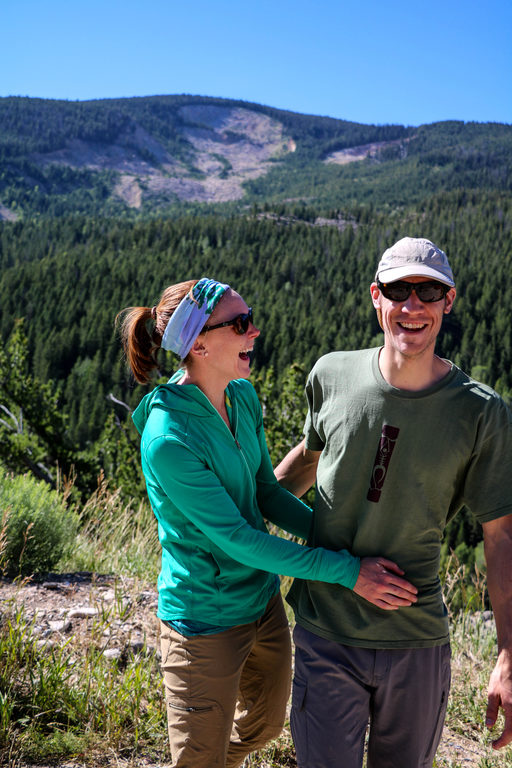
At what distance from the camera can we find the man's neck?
2.00m

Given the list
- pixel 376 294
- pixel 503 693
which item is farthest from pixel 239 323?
pixel 503 693

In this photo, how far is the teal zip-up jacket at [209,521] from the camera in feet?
6.38

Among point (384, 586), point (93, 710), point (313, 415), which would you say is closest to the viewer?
point (384, 586)

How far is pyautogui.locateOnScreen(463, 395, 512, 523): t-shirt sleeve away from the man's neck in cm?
19

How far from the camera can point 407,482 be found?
6.52ft

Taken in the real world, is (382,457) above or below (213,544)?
above

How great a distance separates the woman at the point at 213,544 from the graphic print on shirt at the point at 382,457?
8.9 inches

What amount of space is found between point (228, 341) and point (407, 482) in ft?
2.54

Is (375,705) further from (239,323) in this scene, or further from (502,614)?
(239,323)

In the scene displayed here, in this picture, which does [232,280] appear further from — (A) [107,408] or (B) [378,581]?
(B) [378,581]

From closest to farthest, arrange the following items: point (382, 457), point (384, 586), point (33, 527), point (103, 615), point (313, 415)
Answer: point (384, 586)
point (382, 457)
point (313, 415)
point (103, 615)
point (33, 527)

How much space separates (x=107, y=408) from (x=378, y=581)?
211ft

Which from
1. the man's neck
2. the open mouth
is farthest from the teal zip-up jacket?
the open mouth

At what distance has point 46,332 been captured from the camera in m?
82.5
